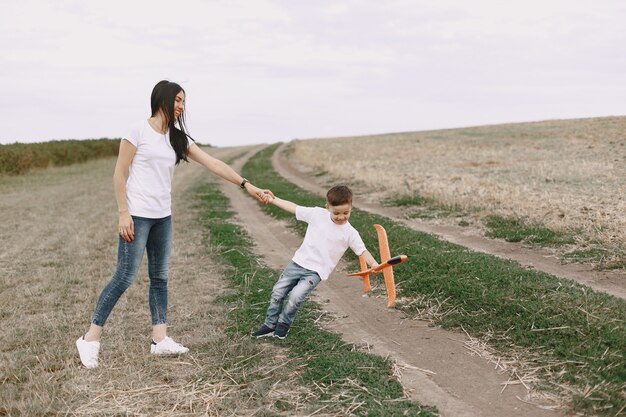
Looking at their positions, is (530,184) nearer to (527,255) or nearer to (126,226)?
(527,255)

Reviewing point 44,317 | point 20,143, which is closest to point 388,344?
point 44,317

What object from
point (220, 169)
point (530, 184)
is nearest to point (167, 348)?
point (220, 169)

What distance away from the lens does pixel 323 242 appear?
578 centimetres

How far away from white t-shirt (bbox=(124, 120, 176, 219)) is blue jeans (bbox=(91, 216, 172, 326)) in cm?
12

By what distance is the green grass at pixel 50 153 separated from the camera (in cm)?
2958

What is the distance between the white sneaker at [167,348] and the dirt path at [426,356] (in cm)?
176

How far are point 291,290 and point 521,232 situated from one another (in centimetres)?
676

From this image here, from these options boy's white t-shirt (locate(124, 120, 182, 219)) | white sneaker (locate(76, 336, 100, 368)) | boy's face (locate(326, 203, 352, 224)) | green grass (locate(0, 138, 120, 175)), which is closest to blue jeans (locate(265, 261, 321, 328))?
boy's face (locate(326, 203, 352, 224))

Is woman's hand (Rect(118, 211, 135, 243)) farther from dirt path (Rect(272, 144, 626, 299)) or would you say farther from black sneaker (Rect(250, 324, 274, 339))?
dirt path (Rect(272, 144, 626, 299))

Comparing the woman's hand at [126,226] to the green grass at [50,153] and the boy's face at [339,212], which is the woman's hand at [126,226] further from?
the green grass at [50,153]

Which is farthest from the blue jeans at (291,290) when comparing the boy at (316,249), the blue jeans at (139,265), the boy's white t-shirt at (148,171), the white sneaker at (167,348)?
the boy's white t-shirt at (148,171)

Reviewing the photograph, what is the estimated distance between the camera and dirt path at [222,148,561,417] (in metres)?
4.65

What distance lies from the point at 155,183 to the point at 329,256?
186 cm

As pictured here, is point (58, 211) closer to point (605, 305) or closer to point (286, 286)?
point (286, 286)
